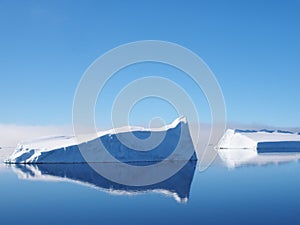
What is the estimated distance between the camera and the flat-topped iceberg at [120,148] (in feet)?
96.5

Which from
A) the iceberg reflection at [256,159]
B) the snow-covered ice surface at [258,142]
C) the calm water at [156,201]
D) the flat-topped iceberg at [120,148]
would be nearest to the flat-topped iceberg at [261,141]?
the snow-covered ice surface at [258,142]

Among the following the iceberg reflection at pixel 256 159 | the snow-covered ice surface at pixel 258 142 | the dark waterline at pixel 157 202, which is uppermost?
the snow-covered ice surface at pixel 258 142

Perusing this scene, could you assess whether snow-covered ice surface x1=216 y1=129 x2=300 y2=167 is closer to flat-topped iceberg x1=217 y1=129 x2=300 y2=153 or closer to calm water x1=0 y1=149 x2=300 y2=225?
flat-topped iceberg x1=217 y1=129 x2=300 y2=153

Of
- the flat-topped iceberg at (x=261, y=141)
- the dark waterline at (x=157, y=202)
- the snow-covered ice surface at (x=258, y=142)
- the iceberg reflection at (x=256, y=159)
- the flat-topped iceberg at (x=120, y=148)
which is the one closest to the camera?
the dark waterline at (x=157, y=202)

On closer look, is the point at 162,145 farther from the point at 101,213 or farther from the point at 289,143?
the point at 289,143

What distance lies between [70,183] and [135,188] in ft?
12.9

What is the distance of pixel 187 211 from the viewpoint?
11.1 meters

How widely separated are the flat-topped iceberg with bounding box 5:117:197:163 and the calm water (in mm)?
9681

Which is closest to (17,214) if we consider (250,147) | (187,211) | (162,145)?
(187,211)

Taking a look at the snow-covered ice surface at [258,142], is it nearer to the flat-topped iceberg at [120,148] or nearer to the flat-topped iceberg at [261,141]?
the flat-topped iceberg at [261,141]

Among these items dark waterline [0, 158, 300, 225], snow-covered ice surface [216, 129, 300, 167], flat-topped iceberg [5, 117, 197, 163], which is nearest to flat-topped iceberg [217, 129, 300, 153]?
snow-covered ice surface [216, 129, 300, 167]

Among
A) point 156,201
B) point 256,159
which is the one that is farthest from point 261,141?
point 156,201

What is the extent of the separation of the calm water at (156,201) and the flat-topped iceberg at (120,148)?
31.8 ft

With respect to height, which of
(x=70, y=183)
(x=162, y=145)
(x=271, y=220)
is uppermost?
(x=162, y=145)
